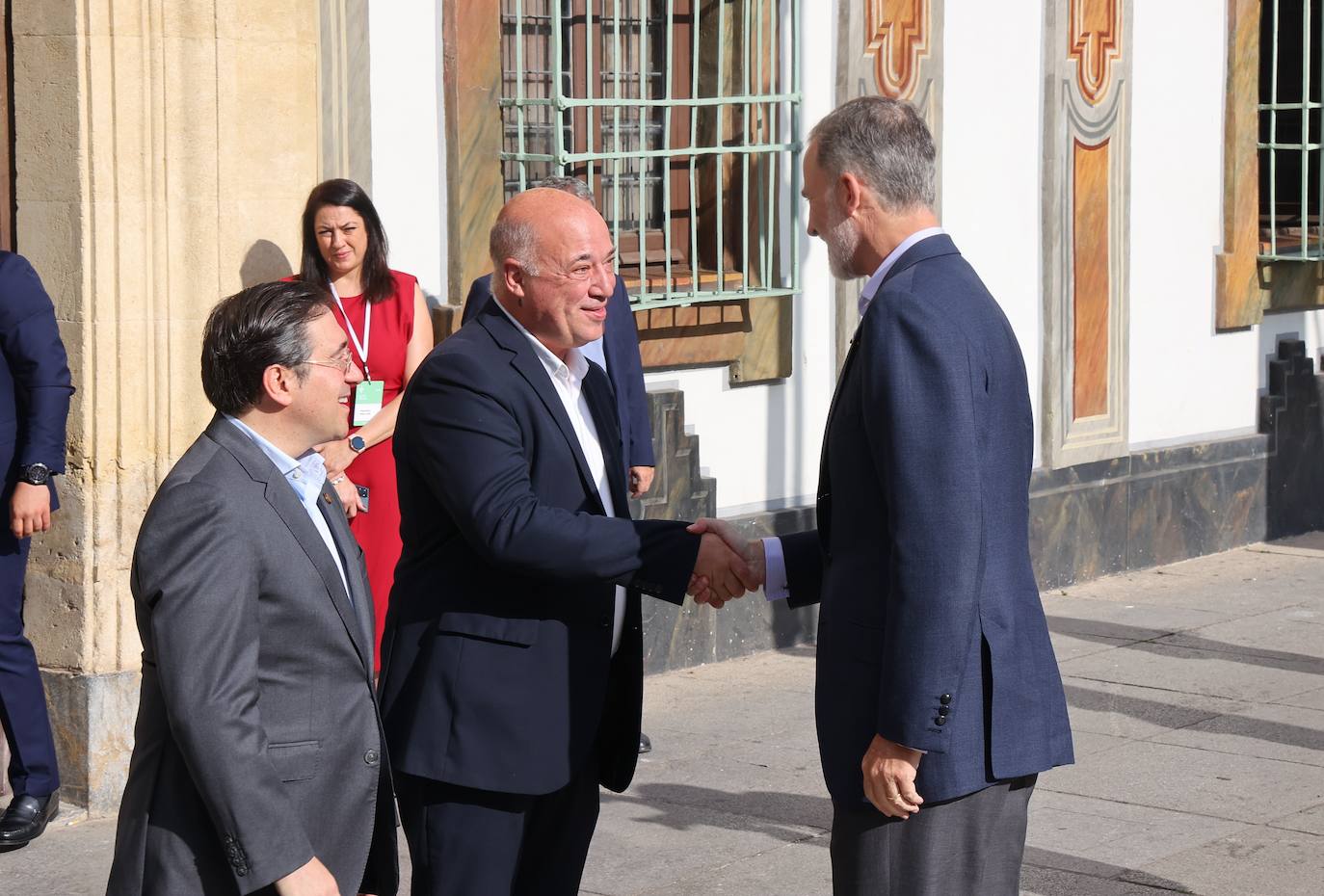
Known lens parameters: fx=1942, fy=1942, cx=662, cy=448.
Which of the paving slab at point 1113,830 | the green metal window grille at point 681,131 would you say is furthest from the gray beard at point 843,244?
the green metal window grille at point 681,131

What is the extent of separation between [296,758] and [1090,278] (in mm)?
7504

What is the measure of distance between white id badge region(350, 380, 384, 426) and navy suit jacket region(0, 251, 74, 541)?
3.29 ft

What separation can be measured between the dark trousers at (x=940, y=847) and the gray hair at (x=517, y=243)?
113cm


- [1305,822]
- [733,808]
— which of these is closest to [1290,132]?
[1305,822]

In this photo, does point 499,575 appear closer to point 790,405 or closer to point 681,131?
point 681,131

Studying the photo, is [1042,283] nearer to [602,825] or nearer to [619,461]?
[602,825]

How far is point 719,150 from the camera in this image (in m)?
7.70

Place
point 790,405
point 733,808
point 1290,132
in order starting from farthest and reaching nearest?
point 1290,132
point 790,405
point 733,808

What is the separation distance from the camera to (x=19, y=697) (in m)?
5.38

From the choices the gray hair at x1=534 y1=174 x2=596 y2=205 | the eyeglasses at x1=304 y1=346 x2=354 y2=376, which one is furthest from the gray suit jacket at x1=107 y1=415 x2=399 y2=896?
the gray hair at x1=534 y1=174 x2=596 y2=205

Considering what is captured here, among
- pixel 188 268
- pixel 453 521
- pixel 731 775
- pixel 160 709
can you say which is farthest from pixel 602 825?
pixel 160 709

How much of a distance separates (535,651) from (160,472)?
107 inches

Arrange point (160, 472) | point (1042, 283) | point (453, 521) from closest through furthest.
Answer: point (453, 521) < point (160, 472) < point (1042, 283)

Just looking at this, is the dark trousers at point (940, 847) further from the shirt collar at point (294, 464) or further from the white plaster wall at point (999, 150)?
the white plaster wall at point (999, 150)
